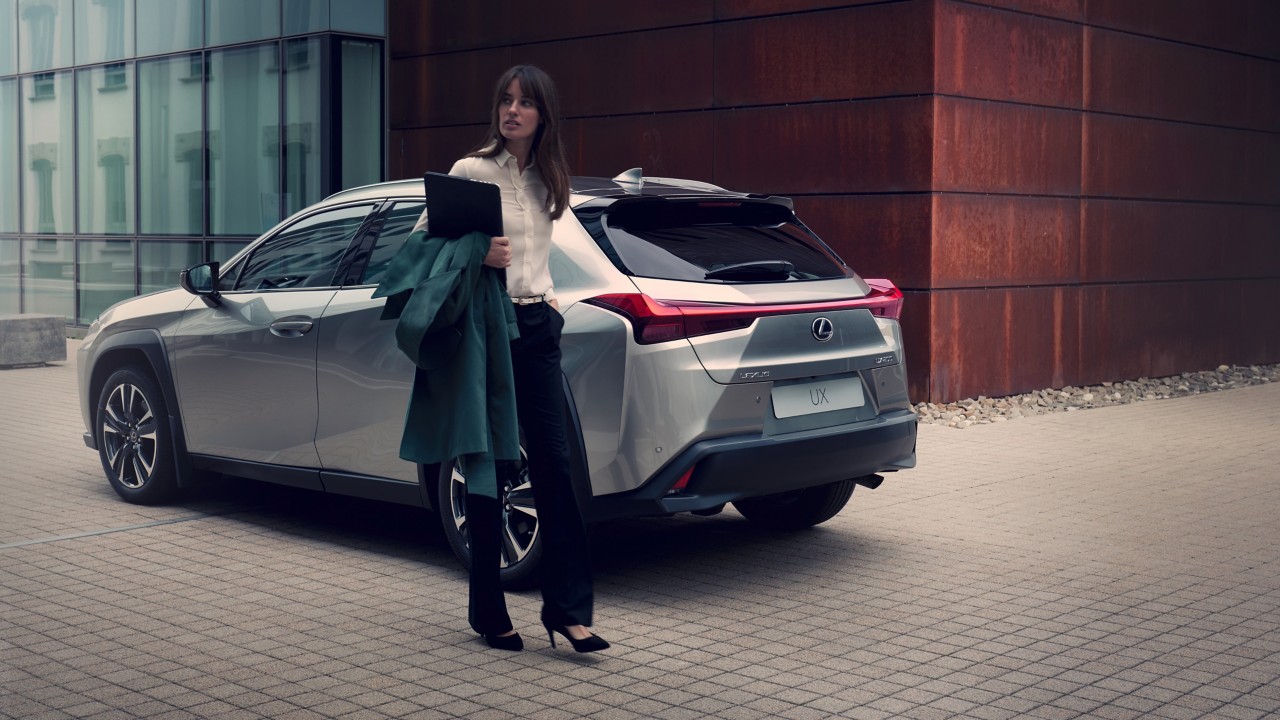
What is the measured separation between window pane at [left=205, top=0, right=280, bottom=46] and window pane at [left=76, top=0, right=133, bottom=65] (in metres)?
1.92

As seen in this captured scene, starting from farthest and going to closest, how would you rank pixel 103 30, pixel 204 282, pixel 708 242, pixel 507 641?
pixel 103 30, pixel 204 282, pixel 708 242, pixel 507 641

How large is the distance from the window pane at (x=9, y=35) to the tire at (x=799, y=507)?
1946 centimetres

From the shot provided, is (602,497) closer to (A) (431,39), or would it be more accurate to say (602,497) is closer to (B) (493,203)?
(B) (493,203)

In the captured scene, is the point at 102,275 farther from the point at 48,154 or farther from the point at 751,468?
the point at 751,468

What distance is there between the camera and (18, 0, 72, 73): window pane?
22.0m

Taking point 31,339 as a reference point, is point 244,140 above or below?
above

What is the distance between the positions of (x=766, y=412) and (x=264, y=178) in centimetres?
1475

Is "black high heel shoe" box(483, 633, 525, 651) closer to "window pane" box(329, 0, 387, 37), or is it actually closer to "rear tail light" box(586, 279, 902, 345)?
"rear tail light" box(586, 279, 902, 345)

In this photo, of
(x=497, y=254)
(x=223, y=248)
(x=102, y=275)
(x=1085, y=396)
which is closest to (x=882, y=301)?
(x=497, y=254)

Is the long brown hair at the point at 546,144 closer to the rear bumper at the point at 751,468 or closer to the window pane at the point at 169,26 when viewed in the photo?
the rear bumper at the point at 751,468

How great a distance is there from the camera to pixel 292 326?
Result: 6660mm

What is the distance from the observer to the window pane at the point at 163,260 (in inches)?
786

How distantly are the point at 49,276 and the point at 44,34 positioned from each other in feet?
11.9

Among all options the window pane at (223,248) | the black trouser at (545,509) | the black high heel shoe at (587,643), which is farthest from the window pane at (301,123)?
the black high heel shoe at (587,643)
